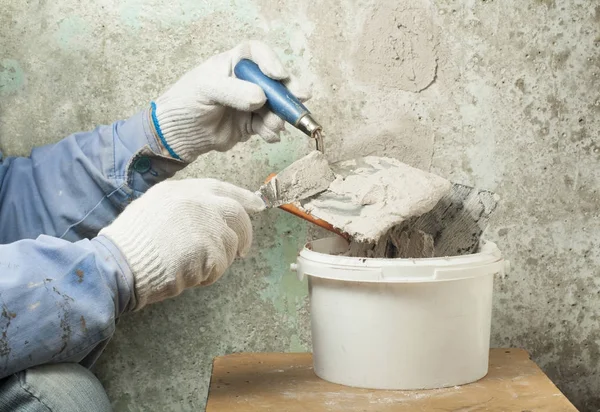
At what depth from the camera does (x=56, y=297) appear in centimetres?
109

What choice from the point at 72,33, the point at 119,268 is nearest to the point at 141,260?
the point at 119,268

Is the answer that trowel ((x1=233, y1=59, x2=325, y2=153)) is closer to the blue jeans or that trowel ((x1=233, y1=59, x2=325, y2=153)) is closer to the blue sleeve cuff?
the blue sleeve cuff

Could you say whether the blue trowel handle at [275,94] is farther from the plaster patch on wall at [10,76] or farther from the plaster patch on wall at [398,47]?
the plaster patch on wall at [10,76]

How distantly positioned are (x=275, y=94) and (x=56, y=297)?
24.1 inches

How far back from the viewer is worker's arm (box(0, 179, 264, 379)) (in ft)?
3.53

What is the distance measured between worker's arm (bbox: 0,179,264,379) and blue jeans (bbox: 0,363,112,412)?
0.06ft

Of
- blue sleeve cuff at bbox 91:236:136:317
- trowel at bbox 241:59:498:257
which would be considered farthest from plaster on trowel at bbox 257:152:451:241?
blue sleeve cuff at bbox 91:236:136:317

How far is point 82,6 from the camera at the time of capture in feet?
5.43

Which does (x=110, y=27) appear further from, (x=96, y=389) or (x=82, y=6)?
(x=96, y=389)

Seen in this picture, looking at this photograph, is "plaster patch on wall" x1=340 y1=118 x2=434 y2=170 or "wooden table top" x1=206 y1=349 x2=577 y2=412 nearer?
"wooden table top" x1=206 y1=349 x2=577 y2=412

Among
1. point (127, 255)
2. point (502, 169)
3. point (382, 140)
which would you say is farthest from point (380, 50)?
point (127, 255)

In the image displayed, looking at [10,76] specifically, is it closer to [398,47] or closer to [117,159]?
[117,159]

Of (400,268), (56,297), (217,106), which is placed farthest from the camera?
(217,106)

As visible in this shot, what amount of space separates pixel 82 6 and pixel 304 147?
60 cm
